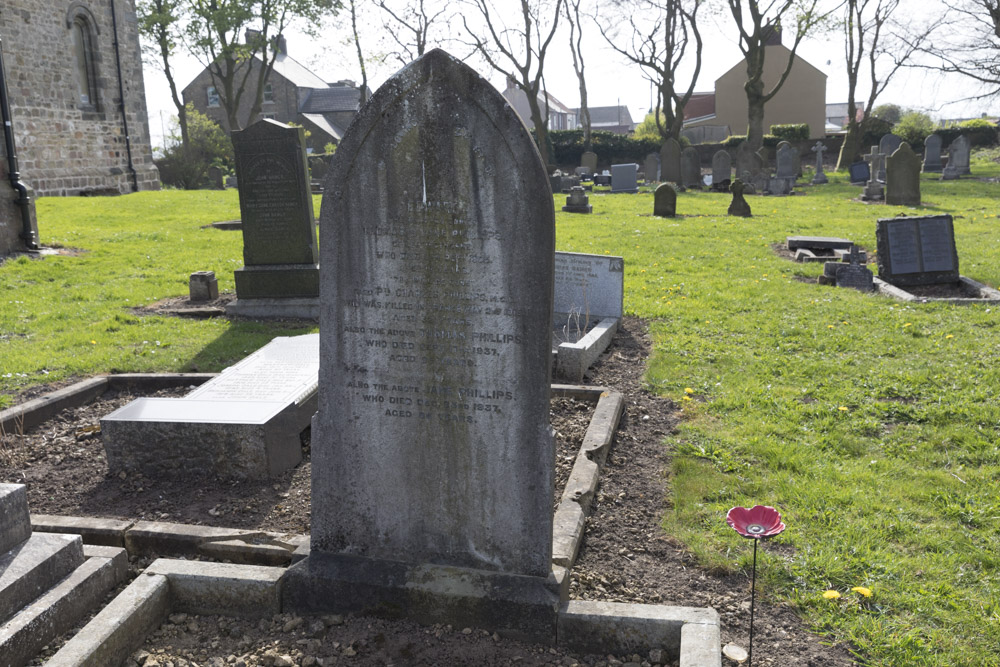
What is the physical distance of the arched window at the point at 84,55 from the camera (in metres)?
23.4

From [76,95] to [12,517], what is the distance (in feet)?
79.3

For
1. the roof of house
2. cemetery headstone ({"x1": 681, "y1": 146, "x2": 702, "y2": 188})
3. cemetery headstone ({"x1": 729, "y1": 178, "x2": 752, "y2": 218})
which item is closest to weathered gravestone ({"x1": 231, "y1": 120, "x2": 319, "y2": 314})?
cemetery headstone ({"x1": 729, "y1": 178, "x2": 752, "y2": 218})

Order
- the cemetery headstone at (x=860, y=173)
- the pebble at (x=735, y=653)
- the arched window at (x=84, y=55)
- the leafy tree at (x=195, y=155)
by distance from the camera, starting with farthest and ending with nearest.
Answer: the leafy tree at (x=195, y=155) → the cemetery headstone at (x=860, y=173) → the arched window at (x=84, y=55) → the pebble at (x=735, y=653)

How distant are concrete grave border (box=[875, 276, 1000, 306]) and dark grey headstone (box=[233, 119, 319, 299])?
684 centimetres

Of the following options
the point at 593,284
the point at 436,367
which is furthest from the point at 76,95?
the point at 436,367

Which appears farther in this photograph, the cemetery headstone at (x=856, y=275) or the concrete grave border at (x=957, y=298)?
the cemetery headstone at (x=856, y=275)

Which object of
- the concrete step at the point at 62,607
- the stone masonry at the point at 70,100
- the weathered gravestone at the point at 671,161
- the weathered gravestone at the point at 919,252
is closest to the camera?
the concrete step at the point at 62,607

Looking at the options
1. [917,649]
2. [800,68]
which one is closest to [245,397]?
[917,649]

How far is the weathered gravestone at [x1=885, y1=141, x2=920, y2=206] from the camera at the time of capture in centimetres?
1941

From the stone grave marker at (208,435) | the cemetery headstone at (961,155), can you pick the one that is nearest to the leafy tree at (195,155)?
the cemetery headstone at (961,155)

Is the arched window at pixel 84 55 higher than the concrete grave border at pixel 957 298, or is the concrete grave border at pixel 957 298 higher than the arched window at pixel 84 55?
the arched window at pixel 84 55

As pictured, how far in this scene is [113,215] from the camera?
18.4m

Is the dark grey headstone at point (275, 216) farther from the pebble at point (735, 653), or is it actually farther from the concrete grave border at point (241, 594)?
the pebble at point (735, 653)

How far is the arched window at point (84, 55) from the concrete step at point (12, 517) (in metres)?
24.0
